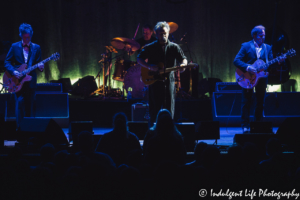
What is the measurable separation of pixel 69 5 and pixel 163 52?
6.99 m

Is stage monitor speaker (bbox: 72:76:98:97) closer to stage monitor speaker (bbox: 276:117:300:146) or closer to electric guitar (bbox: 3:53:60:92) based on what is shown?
electric guitar (bbox: 3:53:60:92)

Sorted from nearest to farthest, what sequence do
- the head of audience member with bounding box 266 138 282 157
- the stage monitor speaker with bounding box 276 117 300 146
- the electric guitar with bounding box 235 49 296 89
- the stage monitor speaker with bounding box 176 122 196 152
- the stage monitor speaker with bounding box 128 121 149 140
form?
the head of audience member with bounding box 266 138 282 157
the stage monitor speaker with bounding box 276 117 300 146
the stage monitor speaker with bounding box 176 122 196 152
the stage monitor speaker with bounding box 128 121 149 140
the electric guitar with bounding box 235 49 296 89

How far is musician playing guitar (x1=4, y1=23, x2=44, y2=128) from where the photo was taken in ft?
20.7

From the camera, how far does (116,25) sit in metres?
11.0

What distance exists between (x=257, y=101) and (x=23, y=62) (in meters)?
4.96

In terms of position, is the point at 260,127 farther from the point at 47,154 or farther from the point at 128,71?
the point at 128,71

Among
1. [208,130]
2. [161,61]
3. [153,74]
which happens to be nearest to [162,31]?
[161,61]

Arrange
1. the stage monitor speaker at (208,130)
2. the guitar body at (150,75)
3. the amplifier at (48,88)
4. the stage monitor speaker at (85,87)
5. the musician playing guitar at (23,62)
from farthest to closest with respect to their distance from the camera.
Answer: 1. the stage monitor speaker at (85,87)
2. the amplifier at (48,88)
3. the musician playing guitar at (23,62)
4. the stage monitor speaker at (208,130)
5. the guitar body at (150,75)

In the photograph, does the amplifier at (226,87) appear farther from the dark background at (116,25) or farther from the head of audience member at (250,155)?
the head of audience member at (250,155)

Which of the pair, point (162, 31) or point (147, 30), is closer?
point (162, 31)

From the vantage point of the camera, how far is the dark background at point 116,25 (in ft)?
34.4

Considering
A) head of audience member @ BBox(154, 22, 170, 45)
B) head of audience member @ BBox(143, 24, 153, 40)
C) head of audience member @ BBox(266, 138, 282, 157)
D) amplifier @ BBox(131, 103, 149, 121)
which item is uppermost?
head of audience member @ BBox(143, 24, 153, 40)

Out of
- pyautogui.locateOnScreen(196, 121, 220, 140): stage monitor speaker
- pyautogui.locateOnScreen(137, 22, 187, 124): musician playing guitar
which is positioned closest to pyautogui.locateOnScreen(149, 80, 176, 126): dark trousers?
pyautogui.locateOnScreen(137, 22, 187, 124): musician playing guitar

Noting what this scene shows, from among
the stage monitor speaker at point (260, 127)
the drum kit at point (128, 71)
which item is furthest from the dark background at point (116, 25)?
the stage monitor speaker at point (260, 127)
